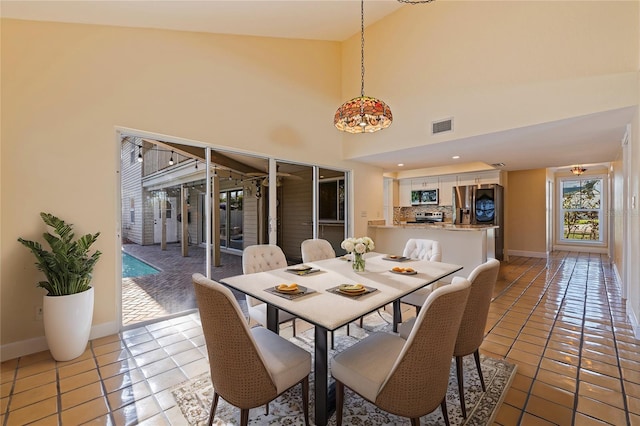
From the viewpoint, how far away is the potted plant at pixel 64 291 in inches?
90.2

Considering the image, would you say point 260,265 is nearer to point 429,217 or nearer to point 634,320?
point 634,320

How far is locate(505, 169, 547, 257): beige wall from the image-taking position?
23.5 feet

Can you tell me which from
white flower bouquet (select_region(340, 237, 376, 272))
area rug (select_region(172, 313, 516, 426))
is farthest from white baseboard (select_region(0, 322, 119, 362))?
white flower bouquet (select_region(340, 237, 376, 272))

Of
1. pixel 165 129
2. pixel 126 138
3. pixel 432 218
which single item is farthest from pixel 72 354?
pixel 432 218

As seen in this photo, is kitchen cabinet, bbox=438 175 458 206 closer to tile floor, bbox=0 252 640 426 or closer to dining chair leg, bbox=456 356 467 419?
tile floor, bbox=0 252 640 426

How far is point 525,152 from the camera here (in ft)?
15.1

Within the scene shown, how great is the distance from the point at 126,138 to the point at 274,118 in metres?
1.99

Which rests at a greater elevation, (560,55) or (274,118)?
(560,55)

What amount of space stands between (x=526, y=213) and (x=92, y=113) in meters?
9.18

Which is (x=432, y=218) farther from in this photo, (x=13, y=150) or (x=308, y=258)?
(x=13, y=150)

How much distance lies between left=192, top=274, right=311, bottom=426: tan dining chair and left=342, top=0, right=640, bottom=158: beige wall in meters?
3.71

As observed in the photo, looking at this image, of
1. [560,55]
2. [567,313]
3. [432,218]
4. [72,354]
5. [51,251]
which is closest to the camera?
[72,354]

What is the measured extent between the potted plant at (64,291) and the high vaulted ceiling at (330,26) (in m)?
1.89

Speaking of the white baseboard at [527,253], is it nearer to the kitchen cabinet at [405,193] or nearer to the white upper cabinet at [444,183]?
the white upper cabinet at [444,183]
